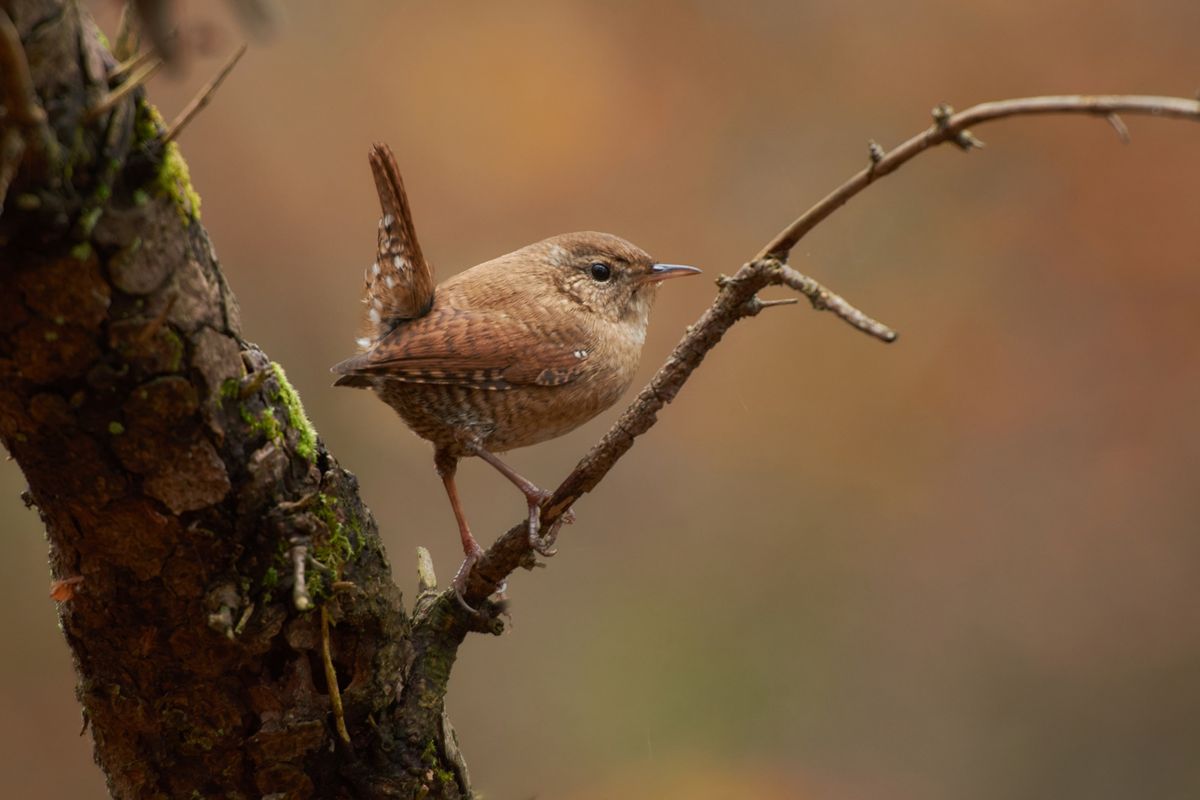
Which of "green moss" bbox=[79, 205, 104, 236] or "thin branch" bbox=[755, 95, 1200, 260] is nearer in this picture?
"thin branch" bbox=[755, 95, 1200, 260]

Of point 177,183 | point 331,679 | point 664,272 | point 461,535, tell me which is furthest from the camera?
point 664,272

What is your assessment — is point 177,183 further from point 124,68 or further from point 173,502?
point 173,502

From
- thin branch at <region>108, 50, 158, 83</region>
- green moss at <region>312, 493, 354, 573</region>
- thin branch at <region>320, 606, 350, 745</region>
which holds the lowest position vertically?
thin branch at <region>320, 606, 350, 745</region>

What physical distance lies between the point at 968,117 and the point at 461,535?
1.68 m

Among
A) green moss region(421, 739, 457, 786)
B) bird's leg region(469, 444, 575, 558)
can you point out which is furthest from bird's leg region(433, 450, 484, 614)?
green moss region(421, 739, 457, 786)

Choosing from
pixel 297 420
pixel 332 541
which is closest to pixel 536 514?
pixel 332 541

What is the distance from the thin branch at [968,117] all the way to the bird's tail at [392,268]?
1.07 m

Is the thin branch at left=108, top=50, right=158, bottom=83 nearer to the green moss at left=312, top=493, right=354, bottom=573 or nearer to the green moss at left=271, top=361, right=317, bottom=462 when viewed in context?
the green moss at left=271, top=361, right=317, bottom=462

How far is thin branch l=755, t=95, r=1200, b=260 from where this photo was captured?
40.9 inches

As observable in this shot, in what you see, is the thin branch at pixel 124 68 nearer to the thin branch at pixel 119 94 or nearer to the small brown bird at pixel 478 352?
the thin branch at pixel 119 94

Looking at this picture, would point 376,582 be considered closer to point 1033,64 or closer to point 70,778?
point 70,778

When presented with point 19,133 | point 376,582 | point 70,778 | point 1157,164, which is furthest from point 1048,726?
point 19,133

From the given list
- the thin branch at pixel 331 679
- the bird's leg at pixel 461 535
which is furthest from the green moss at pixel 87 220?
the bird's leg at pixel 461 535

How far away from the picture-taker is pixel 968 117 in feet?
3.98
